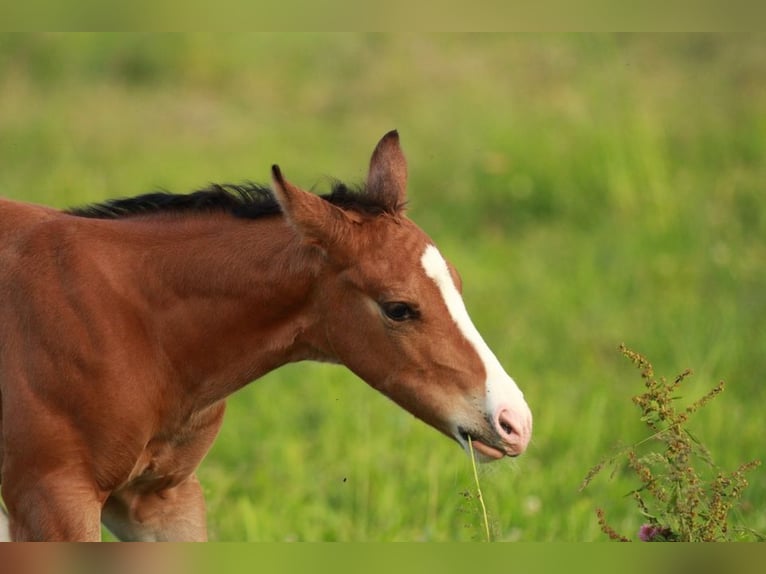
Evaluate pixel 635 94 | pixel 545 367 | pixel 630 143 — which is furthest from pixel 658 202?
pixel 545 367

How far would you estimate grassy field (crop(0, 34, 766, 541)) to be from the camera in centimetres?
722

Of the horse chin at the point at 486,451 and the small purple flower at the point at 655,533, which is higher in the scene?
the horse chin at the point at 486,451

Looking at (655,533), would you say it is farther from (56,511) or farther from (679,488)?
(56,511)

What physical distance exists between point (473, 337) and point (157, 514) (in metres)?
1.37

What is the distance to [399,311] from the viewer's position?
4.48m

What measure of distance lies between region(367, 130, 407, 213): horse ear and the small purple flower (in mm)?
1253

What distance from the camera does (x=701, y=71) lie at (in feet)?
43.0

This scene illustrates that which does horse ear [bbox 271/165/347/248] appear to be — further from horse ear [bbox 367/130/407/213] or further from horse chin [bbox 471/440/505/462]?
horse chin [bbox 471/440/505/462]

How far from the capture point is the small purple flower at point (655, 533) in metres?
4.56

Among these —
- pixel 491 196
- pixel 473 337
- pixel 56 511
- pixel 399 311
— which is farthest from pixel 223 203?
pixel 491 196

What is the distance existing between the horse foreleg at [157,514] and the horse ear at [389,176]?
4.16 ft

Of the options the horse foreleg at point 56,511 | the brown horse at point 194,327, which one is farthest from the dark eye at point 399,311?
the horse foreleg at point 56,511

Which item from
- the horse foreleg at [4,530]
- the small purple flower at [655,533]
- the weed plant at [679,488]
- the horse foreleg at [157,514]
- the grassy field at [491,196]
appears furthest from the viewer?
the grassy field at [491,196]

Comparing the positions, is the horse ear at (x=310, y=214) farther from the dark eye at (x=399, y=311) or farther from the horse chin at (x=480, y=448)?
the horse chin at (x=480, y=448)
